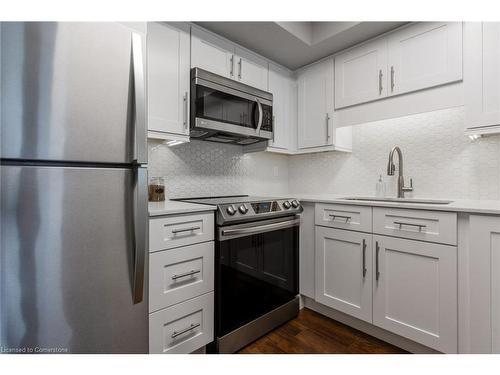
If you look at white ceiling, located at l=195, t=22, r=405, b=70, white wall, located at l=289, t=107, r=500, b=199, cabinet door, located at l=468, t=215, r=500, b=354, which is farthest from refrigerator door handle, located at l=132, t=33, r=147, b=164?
white wall, located at l=289, t=107, r=500, b=199

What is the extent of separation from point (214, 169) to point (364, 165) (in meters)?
1.36

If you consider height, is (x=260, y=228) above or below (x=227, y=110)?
below

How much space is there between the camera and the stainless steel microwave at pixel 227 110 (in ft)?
5.79

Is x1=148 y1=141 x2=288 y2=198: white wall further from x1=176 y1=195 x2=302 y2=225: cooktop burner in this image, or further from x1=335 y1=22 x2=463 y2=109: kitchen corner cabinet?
x1=335 y1=22 x2=463 y2=109: kitchen corner cabinet

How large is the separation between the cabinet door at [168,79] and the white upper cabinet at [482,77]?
1786 millimetres

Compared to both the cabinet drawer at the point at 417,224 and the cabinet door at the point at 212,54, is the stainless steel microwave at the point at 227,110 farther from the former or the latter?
the cabinet drawer at the point at 417,224

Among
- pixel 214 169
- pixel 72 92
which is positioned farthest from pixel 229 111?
pixel 72 92

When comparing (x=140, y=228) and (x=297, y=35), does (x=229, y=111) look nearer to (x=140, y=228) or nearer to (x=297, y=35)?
(x=297, y=35)

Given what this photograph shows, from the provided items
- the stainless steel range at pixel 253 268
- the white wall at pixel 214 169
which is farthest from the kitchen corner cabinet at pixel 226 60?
the stainless steel range at pixel 253 268

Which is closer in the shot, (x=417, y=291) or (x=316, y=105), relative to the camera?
(x=417, y=291)

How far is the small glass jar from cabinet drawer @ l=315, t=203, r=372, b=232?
1174 mm

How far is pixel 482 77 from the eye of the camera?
5.04 ft

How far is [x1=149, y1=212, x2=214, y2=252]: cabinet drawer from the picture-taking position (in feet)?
4.26
